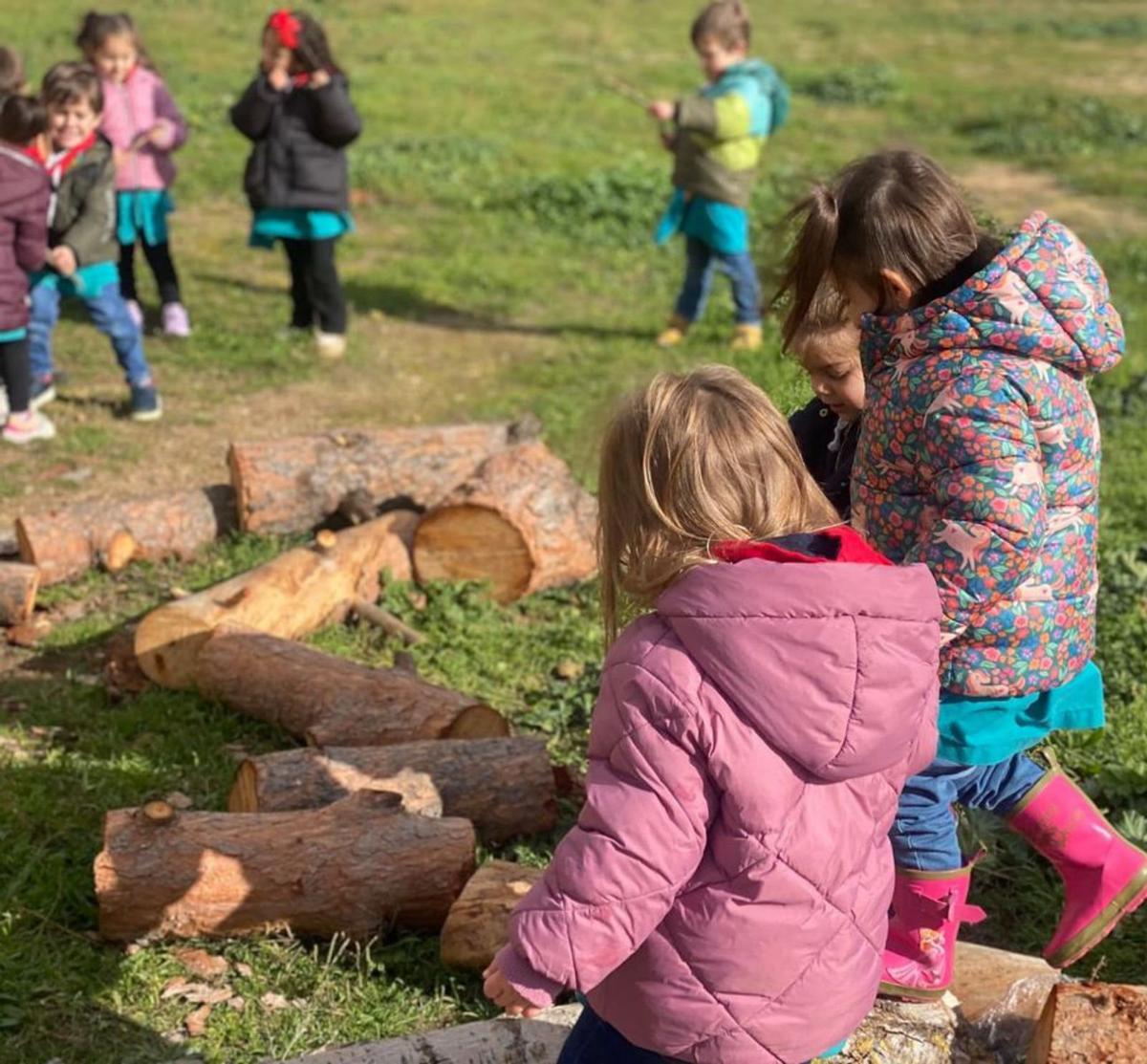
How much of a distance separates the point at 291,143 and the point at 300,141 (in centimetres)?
5

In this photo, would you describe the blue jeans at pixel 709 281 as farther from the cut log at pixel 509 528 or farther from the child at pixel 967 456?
the child at pixel 967 456

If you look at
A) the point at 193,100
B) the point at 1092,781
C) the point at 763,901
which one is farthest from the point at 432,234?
the point at 763,901

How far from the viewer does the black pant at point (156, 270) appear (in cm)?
918

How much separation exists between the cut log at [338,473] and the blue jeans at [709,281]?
3109 millimetres

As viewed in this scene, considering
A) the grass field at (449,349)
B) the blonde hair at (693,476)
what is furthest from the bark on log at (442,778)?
the blonde hair at (693,476)

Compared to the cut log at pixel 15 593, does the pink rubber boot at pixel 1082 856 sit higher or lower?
higher

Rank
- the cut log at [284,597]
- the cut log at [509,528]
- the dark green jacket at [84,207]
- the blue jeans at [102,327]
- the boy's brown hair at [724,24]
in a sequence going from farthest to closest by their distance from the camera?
the boy's brown hair at [724,24]
the blue jeans at [102,327]
the dark green jacket at [84,207]
the cut log at [509,528]
the cut log at [284,597]

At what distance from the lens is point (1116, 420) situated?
8258mm

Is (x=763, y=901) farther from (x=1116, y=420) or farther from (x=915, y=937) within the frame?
(x=1116, y=420)

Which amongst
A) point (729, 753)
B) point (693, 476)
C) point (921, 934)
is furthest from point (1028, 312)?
point (921, 934)

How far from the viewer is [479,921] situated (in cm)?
394

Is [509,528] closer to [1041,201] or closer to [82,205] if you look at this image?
[82,205]

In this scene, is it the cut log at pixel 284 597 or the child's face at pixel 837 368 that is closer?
the child's face at pixel 837 368

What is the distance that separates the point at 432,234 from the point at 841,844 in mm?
9742
